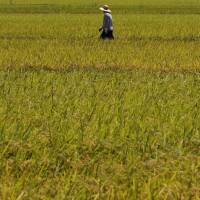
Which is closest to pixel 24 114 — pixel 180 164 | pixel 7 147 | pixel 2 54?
pixel 7 147

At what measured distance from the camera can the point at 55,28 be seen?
2603 cm

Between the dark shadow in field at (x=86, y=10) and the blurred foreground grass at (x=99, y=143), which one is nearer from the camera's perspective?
the blurred foreground grass at (x=99, y=143)

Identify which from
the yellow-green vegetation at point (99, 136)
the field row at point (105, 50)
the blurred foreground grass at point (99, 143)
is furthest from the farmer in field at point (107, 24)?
the blurred foreground grass at point (99, 143)

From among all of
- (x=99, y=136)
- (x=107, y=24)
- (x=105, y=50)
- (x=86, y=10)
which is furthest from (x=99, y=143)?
(x=86, y=10)

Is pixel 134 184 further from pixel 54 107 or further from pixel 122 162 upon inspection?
pixel 54 107

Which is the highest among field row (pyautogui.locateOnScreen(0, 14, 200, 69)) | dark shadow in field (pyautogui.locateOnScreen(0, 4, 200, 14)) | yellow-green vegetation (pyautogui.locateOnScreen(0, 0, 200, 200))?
yellow-green vegetation (pyautogui.locateOnScreen(0, 0, 200, 200))

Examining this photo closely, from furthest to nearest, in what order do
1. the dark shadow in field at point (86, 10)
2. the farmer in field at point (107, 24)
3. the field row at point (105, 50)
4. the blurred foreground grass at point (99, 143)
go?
the dark shadow in field at point (86, 10), the farmer in field at point (107, 24), the field row at point (105, 50), the blurred foreground grass at point (99, 143)

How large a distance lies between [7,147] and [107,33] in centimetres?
1419

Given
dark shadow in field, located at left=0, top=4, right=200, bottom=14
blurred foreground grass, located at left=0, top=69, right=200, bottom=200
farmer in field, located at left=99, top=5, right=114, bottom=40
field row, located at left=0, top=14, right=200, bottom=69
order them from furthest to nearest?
dark shadow in field, located at left=0, top=4, right=200, bottom=14 < farmer in field, located at left=99, top=5, right=114, bottom=40 < field row, located at left=0, top=14, right=200, bottom=69 < blurred foreground grass, located at left=0, top=69, right=200, bottom=200

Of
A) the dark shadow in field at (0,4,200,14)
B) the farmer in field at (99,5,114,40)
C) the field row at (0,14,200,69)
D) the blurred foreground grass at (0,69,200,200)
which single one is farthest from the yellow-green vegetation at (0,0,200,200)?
the dark shadow in field at (0,4,200,14)

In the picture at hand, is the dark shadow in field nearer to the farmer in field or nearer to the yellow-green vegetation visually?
the farmer in field

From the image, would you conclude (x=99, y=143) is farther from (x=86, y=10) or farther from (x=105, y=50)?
(x=86, y=10)

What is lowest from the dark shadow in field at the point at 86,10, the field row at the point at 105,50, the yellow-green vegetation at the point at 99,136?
the dark shadow in field at the point at 86,10

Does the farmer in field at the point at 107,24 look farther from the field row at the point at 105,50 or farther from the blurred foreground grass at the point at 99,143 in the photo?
the blurred foreground grass at the point at 99,143
